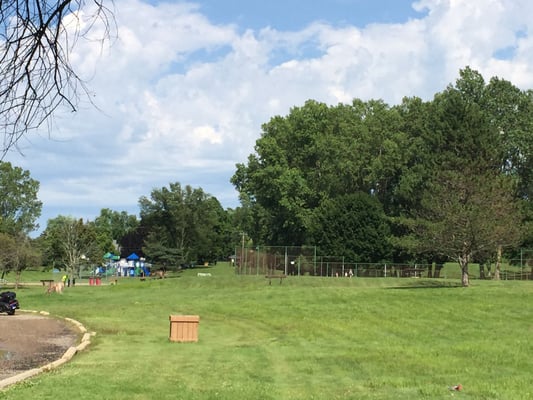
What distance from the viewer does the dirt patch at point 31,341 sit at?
14.2m

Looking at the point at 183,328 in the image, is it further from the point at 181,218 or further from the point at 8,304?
the point at 181,218

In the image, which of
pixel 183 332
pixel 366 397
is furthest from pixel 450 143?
pixel 366 397

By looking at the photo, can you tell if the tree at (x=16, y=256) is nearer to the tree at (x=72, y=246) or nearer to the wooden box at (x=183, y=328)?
the tree at (x=72, y=246)

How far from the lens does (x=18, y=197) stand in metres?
113

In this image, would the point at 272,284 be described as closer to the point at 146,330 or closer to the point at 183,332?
the point at 146,330

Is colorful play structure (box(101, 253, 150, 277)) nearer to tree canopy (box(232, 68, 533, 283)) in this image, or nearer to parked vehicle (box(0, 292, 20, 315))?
tree canopy (box(232, 68, 533, 283))

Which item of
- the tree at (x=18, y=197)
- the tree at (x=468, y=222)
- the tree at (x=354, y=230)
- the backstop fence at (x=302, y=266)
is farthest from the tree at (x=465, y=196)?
the tree at (x=18, y=197)

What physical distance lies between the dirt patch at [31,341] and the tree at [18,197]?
→ 8875cm

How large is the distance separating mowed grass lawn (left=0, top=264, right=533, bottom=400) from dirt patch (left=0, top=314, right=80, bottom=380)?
92 centimetres

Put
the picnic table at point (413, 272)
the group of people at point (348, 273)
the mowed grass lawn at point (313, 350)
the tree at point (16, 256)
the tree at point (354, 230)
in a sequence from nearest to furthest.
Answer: the mowed grass lawn at point (313, 350)
the tree at point (16, 256)
the picnic table at point (413, 272)
the group of people at point (348, 273)
the tree at point (354, 230)

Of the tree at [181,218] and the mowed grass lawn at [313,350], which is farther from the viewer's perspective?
the tree at [181,218]

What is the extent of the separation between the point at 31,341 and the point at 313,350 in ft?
28.0

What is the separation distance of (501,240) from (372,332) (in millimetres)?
21548

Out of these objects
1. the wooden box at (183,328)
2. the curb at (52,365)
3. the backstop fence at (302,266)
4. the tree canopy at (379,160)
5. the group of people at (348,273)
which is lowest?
the curb at (52,365)
